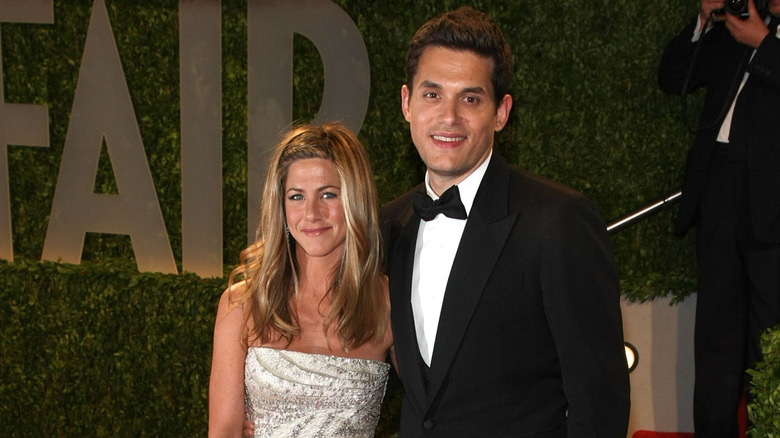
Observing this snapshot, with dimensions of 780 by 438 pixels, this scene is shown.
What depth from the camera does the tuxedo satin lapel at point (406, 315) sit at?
1958 millimetres

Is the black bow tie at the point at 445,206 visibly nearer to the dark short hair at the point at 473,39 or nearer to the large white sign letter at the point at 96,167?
the dark short hair at the point at 473,39

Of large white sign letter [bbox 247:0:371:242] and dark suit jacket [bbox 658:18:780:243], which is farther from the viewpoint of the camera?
large white sign letter [bbox 247:0:371:242]

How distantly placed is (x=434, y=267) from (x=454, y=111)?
1.20 ft

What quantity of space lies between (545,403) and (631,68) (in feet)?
7.25

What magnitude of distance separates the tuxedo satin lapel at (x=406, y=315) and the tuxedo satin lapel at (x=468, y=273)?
5 cm

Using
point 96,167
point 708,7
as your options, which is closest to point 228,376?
point 96,167

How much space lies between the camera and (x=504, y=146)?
384 cm

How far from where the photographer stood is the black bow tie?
6.44 ft

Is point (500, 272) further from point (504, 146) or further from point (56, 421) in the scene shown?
point (56, 421)

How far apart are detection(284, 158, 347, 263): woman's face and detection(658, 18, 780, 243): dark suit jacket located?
5.44 feet

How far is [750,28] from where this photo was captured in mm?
3164

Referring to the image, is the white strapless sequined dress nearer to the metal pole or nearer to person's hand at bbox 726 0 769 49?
the metal pole

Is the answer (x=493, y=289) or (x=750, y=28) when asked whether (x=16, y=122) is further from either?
(x=750, y=28)

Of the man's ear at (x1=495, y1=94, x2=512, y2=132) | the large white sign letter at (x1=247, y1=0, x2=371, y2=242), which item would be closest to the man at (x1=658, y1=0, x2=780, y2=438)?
the large white sign letter at (x1=247, y1=0, x2=371, y2=242)
